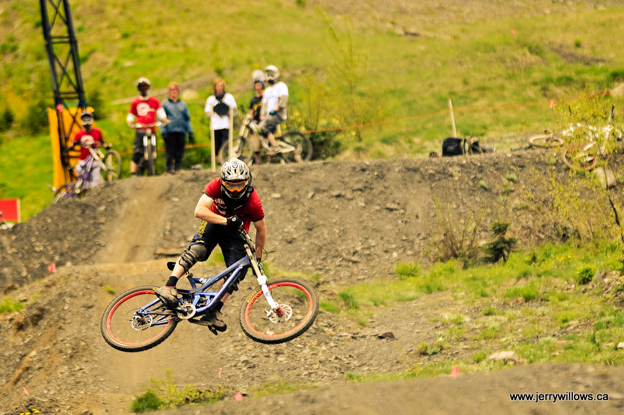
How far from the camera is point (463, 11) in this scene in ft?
142

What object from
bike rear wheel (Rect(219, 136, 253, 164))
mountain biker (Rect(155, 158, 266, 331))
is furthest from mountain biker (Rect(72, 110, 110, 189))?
mountain biker (Rect(155, 158, 266, 331))

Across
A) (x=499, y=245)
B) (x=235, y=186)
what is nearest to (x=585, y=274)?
(x=499, y=245)

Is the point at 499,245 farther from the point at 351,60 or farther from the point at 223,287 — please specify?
the point at 351,60

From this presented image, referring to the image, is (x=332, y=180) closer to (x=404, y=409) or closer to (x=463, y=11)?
(x=404, y=409)

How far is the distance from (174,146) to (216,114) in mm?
1416

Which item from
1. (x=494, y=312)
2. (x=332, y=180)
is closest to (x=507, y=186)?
(x=332, y=180)

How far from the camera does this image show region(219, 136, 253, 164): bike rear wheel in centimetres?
1644

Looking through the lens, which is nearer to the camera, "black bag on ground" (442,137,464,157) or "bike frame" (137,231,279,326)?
"bike frame" (137,231,279,326)

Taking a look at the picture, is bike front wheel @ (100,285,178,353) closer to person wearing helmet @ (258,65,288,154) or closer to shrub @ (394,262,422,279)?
person wearing helmet @ (258,65,288,154)

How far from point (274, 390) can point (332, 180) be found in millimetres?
8782

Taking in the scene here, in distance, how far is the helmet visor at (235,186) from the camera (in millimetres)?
7793

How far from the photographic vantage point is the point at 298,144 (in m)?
17.2

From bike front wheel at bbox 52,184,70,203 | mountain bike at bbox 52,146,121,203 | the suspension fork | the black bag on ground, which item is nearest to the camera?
the suspension fork

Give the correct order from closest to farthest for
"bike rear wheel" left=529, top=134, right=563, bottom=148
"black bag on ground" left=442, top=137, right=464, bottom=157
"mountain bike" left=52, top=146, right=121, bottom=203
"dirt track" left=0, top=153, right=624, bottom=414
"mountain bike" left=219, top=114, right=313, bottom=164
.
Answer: "dirt track" left=0, top=153, right=624, bottom=414, "mountain bike" left=219, top=114, right=313, bottom=164, "mountain bike" left=52, top=146, right=121, bottom=203, "bike rear wheel" left=529, top=134, right=563, bottom=148, "black bag on ground" left=442, top=137, right=464, bottom=157
